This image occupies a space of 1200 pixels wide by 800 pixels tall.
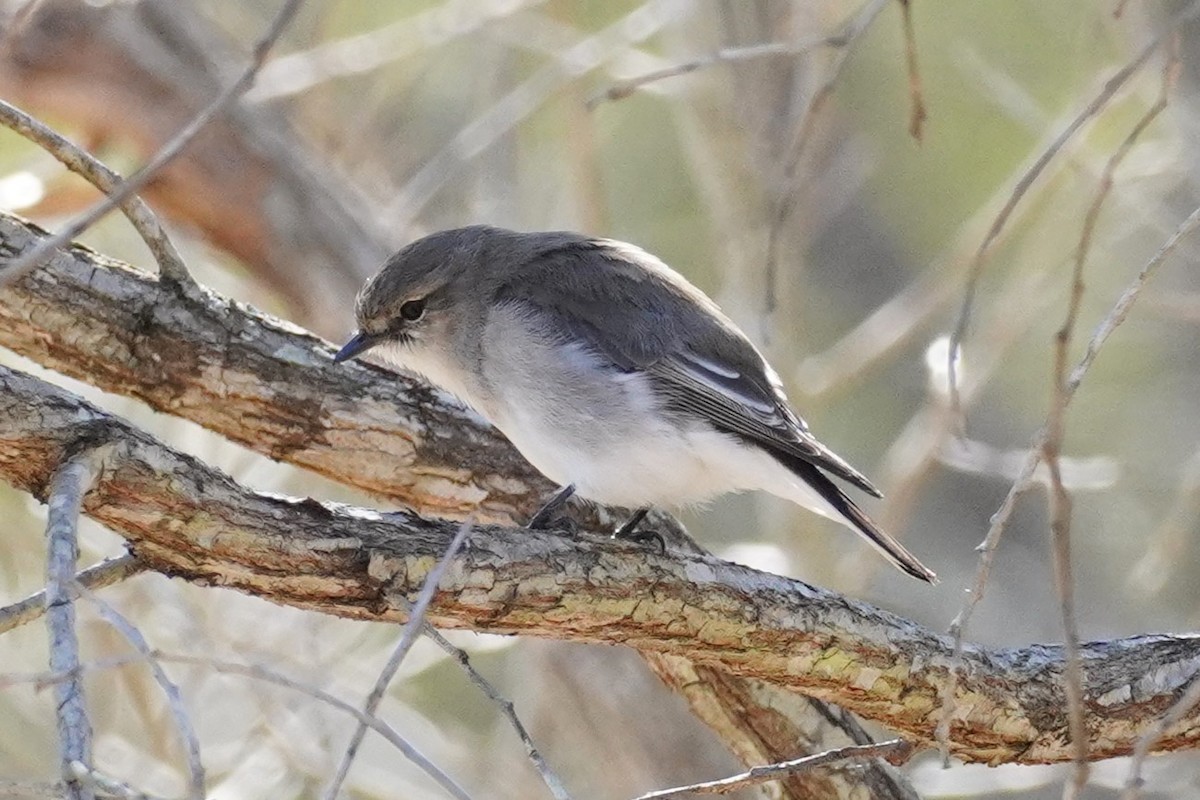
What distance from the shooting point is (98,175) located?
2867mm

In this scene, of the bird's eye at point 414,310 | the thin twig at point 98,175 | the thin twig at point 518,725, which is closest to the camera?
the thin twig at point 518,725

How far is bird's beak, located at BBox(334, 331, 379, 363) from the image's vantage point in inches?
144

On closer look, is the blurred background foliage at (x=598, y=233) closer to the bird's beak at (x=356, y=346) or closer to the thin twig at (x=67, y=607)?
the bird's beak at (x=356, y=346)

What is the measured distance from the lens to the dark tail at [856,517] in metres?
3.40

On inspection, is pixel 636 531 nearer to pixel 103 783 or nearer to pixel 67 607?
pixel 67 607

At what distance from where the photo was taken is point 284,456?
141 inches

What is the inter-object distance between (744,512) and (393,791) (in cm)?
394

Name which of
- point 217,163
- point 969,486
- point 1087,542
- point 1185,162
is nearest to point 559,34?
point 217,163

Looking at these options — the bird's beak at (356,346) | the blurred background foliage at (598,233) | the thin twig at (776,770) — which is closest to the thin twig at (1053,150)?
the thin twig at (776,770)

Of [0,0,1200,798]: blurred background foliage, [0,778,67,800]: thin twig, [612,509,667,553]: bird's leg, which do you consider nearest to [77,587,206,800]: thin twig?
[0,778,67,800]: thin twig

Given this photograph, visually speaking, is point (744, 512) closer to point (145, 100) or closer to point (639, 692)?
point (639, 692)

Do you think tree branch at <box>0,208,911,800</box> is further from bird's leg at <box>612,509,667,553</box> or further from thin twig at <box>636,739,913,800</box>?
thin twig at <box>636,739,913,800</box>

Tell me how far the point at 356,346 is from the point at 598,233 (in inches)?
84.3

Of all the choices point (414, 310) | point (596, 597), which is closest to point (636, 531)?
point (596, 597)
